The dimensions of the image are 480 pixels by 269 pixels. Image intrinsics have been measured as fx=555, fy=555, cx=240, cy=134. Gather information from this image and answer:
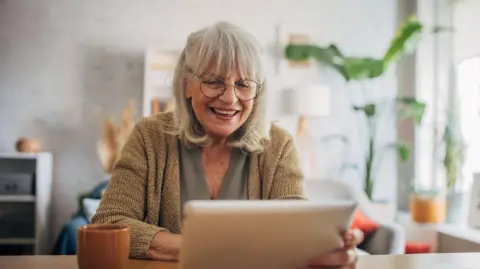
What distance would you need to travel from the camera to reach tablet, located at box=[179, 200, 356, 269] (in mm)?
732

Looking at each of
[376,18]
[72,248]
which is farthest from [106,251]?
[376,18]

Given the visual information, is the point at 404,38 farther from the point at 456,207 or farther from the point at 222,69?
the point at 222,69

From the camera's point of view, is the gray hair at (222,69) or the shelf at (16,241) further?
the shelf at (16,241)

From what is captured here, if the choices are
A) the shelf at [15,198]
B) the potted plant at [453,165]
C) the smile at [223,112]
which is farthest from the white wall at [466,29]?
the shelf at [15,198]

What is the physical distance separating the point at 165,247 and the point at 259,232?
0.41 metres

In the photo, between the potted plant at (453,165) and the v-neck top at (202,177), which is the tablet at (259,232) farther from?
the potted plant at (453,165)

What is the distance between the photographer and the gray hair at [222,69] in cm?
135

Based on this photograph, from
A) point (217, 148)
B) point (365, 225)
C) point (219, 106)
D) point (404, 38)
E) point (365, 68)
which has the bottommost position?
point (365, 225)

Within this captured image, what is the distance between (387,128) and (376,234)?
149 centimetres

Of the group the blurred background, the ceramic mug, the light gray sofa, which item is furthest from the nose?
the blurred background

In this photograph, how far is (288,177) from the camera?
1390 mm

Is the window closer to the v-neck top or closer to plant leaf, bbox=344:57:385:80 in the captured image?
plant leaf, bbox=344:57:385:80

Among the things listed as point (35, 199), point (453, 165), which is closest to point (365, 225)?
point (453, 165)

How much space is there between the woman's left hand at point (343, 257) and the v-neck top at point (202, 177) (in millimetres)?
524
